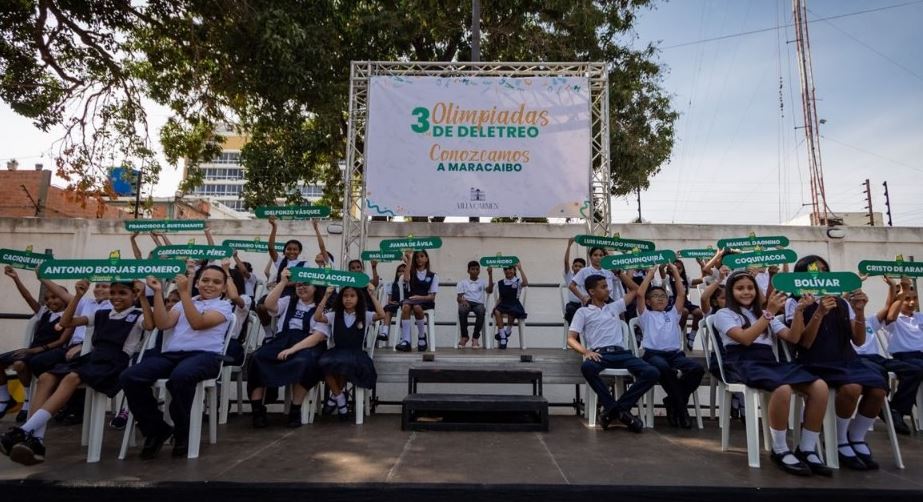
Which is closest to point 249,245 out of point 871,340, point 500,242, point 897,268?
point 500,242

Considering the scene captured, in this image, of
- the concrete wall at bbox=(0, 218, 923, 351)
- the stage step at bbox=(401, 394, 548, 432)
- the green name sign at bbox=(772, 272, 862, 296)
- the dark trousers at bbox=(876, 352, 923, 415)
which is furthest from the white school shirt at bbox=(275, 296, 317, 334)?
the dark trousers at bbox=(876, 352, 923, 415)

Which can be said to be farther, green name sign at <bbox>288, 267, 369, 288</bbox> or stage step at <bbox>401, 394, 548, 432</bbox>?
green name sign at <bbox>288, 267, 369, 288</bbox>

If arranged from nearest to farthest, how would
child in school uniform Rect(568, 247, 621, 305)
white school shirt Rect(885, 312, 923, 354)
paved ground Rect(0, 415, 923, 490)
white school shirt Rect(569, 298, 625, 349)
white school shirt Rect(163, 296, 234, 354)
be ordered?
paved ground Rect(0, 415, 923, 490), white school shirt Rect(163, 296, 234, 354), white school shirt Rect(569, 298, 625, 349), white school shirt Rect(885, 312, 923, 354), child in school uniform Rect(568, 247, 621, 305)

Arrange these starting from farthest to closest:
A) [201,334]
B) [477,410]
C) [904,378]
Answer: [904,378], [477,410], [201,334]

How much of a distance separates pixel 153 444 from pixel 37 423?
737mm

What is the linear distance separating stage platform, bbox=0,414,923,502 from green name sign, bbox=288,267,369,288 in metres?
1.38

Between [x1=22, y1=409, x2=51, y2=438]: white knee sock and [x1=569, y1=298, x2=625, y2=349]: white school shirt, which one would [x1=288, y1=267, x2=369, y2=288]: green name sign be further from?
[x1=569, y1=298, x2=625, y2=349]: white school shirt

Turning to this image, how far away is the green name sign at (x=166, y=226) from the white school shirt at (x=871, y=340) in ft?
23.9

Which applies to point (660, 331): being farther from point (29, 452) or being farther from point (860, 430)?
point (29, 452)

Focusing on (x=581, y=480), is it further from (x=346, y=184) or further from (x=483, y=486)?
(x=346, y=184)

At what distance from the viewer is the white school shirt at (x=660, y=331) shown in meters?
5.41

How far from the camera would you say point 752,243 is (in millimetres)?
5754

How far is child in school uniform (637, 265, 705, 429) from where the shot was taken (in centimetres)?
518

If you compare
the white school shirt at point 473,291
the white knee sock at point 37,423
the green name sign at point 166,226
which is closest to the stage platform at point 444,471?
the white knee sock at point 37,423
